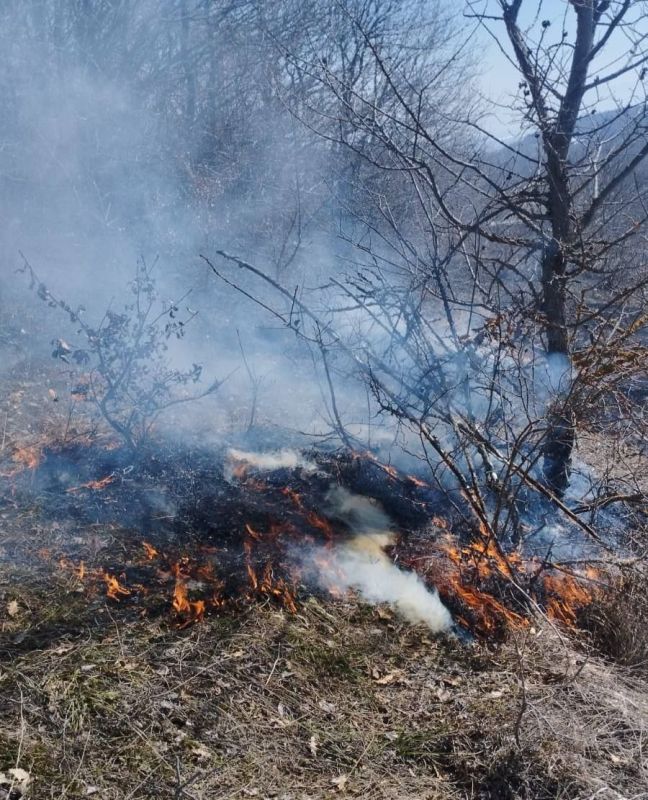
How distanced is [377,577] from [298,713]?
138 centimetres

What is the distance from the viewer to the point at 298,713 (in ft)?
10.9

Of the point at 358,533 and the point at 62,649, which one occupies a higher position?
the point at 358,533

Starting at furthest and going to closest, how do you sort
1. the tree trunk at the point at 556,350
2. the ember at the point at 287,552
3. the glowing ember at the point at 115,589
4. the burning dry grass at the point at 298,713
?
the tree trunk at the point at 556,350 → the ember at the point at 287,552 → the glowing ember at the point at 115,589 → the burning dry grass at the point at 298,713

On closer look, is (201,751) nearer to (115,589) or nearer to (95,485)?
(115,589)

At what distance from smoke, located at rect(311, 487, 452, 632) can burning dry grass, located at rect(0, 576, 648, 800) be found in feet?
0.95

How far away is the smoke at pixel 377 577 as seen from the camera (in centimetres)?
427

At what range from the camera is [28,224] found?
10016 mm

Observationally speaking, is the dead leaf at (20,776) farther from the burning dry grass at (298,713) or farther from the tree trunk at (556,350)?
the tree trunk at (556,350)

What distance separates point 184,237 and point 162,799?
8986mm

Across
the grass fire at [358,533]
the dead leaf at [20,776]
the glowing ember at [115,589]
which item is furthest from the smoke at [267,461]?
the dead leaf at [20,776]

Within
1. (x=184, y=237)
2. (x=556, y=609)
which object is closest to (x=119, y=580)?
(x=556, y=609)

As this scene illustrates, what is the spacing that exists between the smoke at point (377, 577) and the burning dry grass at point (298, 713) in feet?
0.95

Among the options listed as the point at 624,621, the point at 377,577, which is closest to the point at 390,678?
the point at 377,577

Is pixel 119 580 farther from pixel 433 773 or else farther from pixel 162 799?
pixel 433 773
